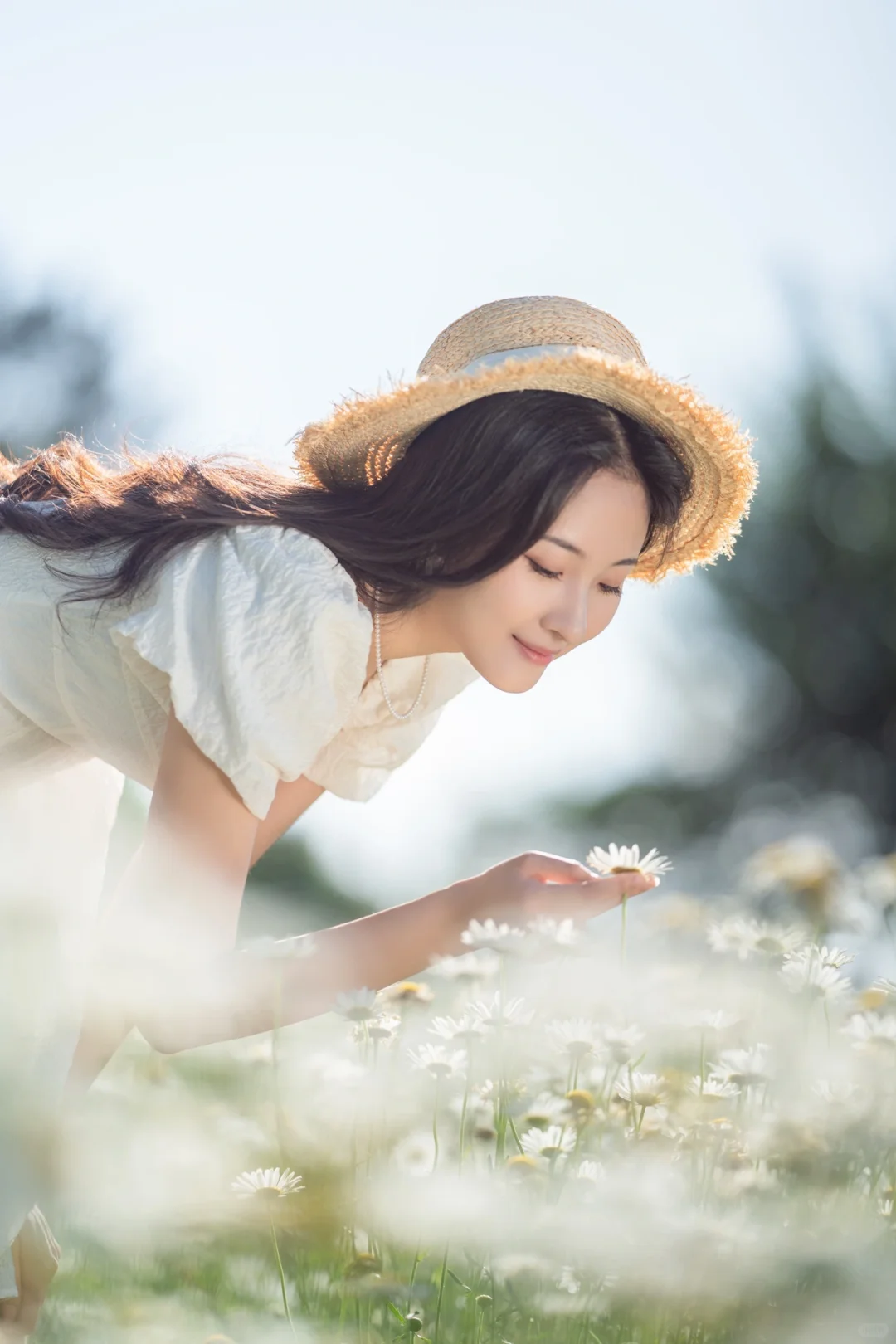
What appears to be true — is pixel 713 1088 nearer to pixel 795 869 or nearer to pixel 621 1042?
pixel 621 1042

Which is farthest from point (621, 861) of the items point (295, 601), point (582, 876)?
point (295, 601)

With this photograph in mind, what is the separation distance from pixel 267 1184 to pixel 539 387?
100cm

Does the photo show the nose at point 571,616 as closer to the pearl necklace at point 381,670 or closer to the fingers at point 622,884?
the pearl necklace at point 381,670

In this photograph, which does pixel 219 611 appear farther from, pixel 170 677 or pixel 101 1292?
pixel 101 1292

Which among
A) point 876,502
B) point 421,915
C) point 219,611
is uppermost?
point 876,502

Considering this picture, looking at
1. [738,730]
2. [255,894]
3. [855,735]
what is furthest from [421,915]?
[855,735]

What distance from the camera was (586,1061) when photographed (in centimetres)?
147

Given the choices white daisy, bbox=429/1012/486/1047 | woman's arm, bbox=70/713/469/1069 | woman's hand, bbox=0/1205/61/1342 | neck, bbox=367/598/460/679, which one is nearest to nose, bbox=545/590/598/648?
neck, bbox=367/598/460/679

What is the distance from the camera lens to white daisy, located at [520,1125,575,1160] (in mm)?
1354

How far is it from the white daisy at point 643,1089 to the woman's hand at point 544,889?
0.57 ft

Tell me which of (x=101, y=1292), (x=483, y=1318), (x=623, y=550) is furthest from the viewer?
(x=623, y=550)

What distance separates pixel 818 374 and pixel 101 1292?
5.36 metres

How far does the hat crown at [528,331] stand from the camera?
188 cm

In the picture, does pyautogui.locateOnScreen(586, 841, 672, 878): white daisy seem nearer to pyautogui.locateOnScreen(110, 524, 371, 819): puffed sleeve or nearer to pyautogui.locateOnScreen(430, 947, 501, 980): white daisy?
pyautogui.locateOnScreen(430, 947, 501, 980): white daisy
